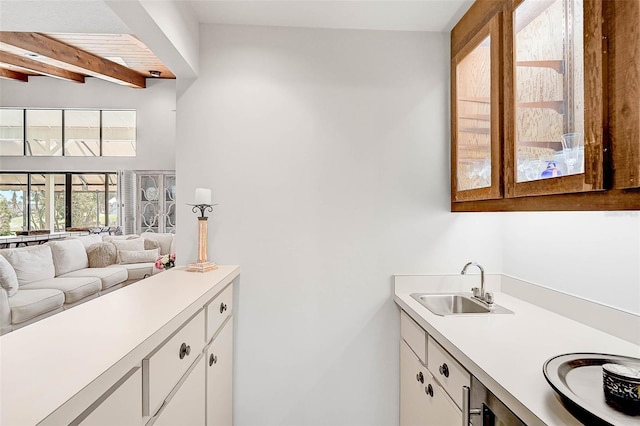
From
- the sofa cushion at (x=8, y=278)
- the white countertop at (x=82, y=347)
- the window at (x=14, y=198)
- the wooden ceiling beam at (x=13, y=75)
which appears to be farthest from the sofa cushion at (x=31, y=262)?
the wooden ceiling beam at (x=13, y=75)

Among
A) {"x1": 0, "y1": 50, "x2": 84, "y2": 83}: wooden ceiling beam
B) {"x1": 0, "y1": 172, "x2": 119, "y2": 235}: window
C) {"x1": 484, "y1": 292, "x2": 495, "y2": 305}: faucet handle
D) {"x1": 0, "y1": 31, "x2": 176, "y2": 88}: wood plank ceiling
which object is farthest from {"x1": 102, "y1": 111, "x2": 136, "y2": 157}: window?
{"x1": 484, "y1": 292, "x2": 495, "y2": 305}: faucet handle

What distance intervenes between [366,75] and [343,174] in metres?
0.63

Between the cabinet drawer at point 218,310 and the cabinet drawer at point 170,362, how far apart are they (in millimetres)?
100

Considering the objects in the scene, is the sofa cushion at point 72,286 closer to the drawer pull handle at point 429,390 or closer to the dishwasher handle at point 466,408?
→ the drawer pull handle at point 429,390

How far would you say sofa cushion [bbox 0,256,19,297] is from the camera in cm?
340

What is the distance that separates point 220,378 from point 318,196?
1.14 meters

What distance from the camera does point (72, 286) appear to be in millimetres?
4023

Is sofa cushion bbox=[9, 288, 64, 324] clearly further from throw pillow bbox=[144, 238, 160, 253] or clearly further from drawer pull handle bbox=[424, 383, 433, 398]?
drawer pull handle bbox=[424, 383, 433, 398]

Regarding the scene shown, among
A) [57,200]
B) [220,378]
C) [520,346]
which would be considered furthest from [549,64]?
[57,200]

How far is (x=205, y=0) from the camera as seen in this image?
1914mm

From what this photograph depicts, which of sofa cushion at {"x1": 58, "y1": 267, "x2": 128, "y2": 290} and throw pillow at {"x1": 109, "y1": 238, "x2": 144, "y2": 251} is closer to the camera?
sofa cushion at {"x1": 58, "y1": 267, "x2": 128, "y2": 290}

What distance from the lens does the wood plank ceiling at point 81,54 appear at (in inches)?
155

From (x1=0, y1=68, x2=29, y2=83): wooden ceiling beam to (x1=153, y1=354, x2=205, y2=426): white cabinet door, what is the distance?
8051 mm

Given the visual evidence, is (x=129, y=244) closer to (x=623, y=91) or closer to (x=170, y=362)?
(x=170, y=362)
